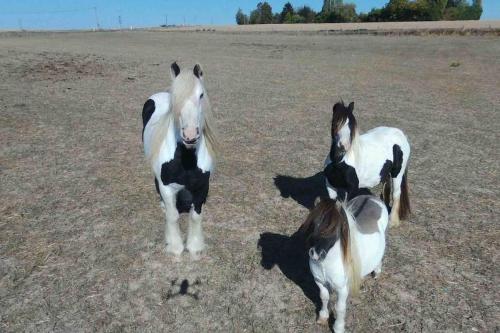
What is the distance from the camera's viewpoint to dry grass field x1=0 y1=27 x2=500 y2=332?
10.6 feet

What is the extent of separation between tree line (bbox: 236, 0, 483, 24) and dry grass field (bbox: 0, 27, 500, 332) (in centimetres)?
6624

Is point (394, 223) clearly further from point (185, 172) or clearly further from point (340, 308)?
point (185, 172)

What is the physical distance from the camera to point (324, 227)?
2.52 meters

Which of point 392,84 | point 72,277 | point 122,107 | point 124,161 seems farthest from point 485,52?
point 72,277

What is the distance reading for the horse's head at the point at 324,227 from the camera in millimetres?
2525

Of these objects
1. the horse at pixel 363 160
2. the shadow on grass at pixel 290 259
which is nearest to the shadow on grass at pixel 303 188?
→ the shadow on grass at pixel 290 259

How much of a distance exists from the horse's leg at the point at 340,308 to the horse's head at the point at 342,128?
139 cm

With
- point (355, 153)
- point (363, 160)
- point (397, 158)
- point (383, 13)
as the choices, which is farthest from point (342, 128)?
point (383, 13)

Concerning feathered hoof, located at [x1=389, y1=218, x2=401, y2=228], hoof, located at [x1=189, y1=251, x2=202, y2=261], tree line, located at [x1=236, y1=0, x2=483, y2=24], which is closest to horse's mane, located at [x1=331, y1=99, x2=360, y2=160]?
feathered hoof, located at [x1=389, y1=218, x2=401, y2=228]

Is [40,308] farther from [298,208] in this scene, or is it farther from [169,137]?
[298,208]

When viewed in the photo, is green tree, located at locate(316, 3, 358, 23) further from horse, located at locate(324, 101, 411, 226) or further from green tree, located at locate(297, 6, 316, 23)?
horse, located at locate(324, 101, 411, 226)

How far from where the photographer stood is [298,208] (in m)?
4.87

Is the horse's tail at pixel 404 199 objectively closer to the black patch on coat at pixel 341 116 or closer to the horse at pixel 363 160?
the horse at pixel 363 160

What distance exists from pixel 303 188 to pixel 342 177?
5.09 ft
